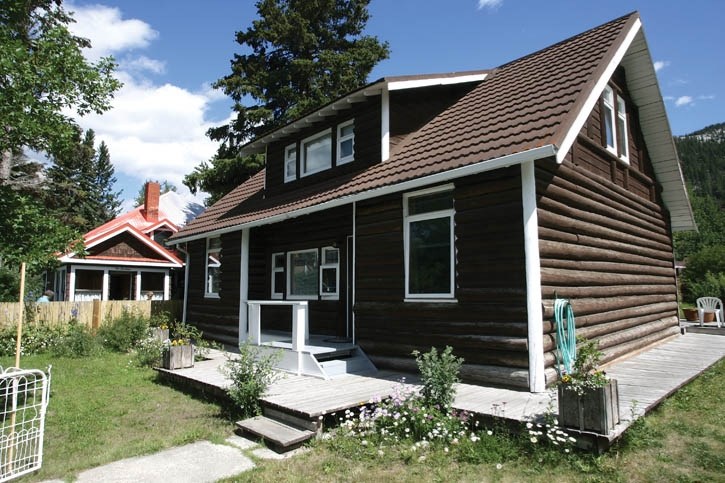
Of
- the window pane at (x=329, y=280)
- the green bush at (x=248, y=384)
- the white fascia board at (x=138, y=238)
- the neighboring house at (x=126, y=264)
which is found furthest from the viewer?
the neighboring house at (x=126, y=264)

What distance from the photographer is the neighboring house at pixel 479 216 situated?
673cm

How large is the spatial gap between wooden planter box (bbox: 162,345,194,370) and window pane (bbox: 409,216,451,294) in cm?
491

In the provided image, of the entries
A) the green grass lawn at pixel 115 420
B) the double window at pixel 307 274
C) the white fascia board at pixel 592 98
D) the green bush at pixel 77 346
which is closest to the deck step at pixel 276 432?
the green grass lawn at pixel 115 420

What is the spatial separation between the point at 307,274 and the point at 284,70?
53.5 feet

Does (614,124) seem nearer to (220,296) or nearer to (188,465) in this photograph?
(188,465)

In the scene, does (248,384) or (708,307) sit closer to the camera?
(248,384)

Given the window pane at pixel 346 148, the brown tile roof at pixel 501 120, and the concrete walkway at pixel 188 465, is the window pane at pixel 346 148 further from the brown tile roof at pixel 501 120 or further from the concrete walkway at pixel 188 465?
the concrete walkway at pixel 188 465

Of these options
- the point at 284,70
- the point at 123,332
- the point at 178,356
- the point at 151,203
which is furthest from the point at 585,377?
the point at 151,203

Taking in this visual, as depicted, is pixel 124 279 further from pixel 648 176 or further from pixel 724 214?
pixel 724 214

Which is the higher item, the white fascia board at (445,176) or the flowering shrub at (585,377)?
the white fascia board at (445,176)

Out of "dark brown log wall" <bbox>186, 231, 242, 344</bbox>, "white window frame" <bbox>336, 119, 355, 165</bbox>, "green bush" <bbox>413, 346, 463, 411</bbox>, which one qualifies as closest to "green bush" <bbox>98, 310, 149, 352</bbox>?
"dark brown log wall" <bbox>186, 231, 242, 344</bbox>

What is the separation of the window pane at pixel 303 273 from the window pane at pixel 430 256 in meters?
3.90

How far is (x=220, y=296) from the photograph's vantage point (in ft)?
42.8

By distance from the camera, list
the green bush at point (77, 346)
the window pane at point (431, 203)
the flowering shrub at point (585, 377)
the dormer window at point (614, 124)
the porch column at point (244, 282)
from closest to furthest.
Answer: the flowering shrub at point (585, 377) < the window pane at point (431, 203) < the dormer window at point (614, 124) < the porch column at point (244, 282) < the green bush at point (77, 346)
